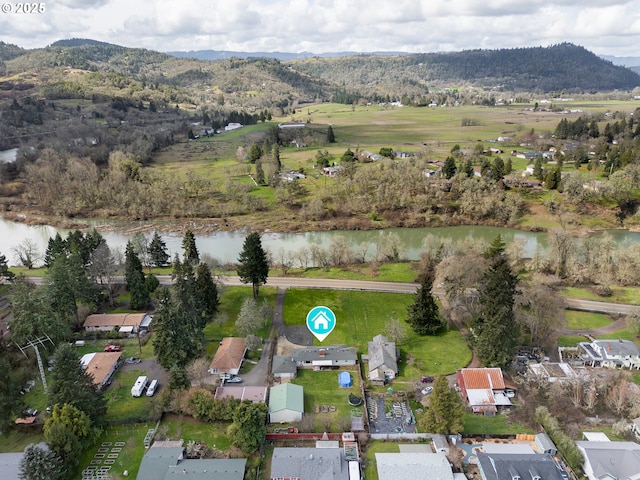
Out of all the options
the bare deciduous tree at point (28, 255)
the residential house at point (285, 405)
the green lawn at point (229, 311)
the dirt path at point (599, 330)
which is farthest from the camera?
the bare deciduous tree at point (28, 255)

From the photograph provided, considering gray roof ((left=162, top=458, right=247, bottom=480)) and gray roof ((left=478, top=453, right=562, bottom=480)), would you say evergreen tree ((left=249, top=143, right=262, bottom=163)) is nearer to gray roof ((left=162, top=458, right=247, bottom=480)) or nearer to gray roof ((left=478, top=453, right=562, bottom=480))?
gray roof ((left=162, top=458, right=247, bottom=480))

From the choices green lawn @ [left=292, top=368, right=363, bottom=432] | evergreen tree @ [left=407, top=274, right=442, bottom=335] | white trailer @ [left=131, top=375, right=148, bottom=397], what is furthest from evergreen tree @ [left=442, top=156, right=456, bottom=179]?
white trailer @ [left=131, top=375, right=148, bottom=397]

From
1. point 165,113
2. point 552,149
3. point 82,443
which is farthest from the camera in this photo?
point 165,113

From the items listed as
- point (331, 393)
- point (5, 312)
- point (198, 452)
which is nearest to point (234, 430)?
point (198, 452)

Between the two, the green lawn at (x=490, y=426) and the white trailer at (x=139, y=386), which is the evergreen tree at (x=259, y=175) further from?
the green lawn at (x=490, y=426)

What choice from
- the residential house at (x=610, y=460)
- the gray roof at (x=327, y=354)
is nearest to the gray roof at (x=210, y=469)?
the gray roof at (x=327, y=354)

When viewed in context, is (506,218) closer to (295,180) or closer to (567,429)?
(295,180)
